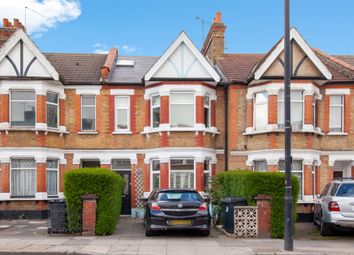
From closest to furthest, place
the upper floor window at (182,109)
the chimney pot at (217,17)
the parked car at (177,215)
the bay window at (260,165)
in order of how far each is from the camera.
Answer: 1. the parked car at (177,215)
2. the upper floor window at (182,109)
3. the bay window at (260,165)
4. the chimney pot at (217,17)

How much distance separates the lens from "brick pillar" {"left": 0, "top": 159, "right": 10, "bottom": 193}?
20.7 m

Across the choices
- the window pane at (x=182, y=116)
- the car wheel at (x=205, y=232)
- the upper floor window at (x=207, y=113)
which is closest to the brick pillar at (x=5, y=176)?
the window pane at (x=182, y=116)

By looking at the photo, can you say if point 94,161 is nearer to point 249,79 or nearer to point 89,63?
point 89,63

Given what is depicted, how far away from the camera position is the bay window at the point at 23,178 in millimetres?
21078

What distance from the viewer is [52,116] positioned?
2184 centimetres

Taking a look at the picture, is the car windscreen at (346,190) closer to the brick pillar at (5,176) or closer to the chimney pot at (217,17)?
the chimney pot at (217,17)

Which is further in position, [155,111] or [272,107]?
[155,111]

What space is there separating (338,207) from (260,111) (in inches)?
328

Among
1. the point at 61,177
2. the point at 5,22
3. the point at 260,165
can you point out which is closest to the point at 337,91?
the point at 260,165

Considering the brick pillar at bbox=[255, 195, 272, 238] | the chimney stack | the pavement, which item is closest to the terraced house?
the chimney stack

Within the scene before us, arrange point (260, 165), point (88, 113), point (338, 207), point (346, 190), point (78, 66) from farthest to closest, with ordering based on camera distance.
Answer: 1. point (78, 66)
2. point (88, 113)
3. point (260, 165)
4. point (346, 190)
5. point (338, 207)

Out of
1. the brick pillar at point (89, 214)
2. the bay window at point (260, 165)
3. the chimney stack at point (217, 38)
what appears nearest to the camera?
the brick pillar at point (89, 214)

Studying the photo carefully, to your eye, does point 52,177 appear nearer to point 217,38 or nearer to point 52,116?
point 52,116

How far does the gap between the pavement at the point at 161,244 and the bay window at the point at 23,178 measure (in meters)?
5.22
